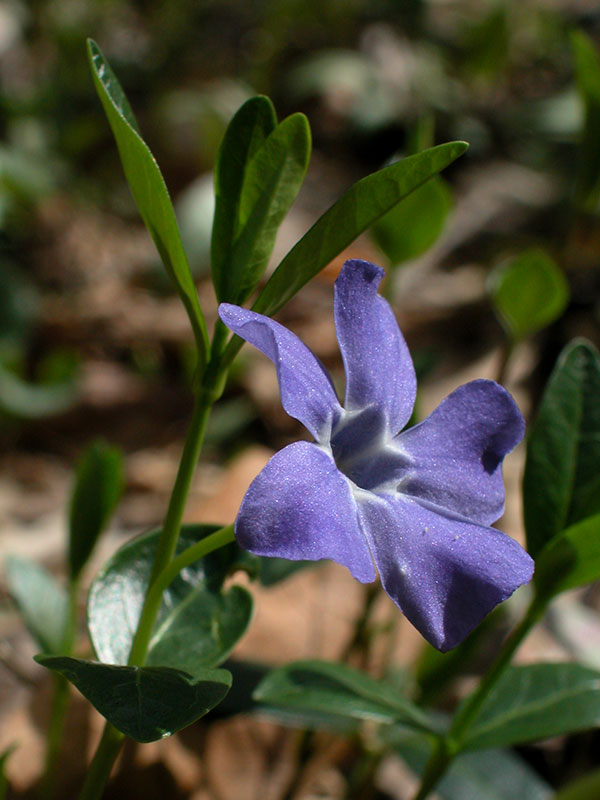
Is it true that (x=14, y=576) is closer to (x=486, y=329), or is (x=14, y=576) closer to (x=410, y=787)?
(x=410, y=787)

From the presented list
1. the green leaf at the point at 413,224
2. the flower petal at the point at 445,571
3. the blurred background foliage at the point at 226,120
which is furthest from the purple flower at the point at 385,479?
the blurred background foliage at the point at 226,120

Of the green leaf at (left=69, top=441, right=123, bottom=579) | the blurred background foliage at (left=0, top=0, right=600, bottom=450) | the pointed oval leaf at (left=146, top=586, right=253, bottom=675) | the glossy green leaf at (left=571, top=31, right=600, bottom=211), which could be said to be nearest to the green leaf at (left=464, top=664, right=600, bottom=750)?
the pointed oval leaf at (left=146, top=586, right=253, bottom=675)

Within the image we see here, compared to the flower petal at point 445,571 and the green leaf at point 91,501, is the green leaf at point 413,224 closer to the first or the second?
the green leaf at point 91,501

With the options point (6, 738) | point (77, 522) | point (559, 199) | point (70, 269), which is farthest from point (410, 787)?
point (559, 199)

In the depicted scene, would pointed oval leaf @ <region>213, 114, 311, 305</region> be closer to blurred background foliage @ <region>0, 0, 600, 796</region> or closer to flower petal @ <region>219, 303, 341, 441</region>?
flower petal @ <region>219, 303, 341, 441</region>

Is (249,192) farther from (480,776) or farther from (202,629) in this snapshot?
(480,776)

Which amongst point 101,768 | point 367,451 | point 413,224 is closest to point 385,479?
point 367,451
